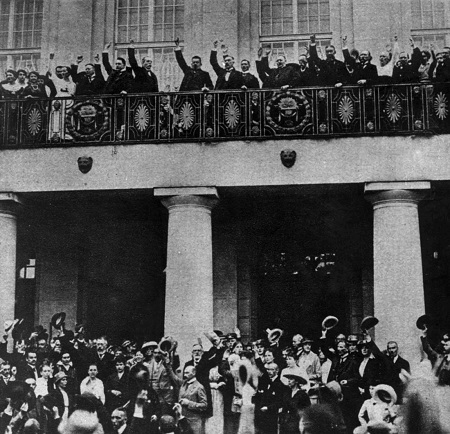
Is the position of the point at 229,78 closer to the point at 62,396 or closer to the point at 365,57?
the point at 365,57

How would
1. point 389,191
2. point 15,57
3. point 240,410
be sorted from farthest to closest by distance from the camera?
1. point 15,57
2. point 389,191
3. point 240,410

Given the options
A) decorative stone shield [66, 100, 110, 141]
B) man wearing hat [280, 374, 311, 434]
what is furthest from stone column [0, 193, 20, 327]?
man wearing hat [280, 374, 311, 434]

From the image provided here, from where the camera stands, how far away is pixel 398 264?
689 inches

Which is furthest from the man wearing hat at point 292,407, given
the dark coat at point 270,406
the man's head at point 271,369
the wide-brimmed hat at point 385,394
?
the wide-brimmed hat at point 385,394

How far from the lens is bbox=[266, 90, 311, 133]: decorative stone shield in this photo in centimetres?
1828

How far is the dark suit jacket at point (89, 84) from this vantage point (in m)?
Result: 19.0

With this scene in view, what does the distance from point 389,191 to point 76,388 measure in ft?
22.3

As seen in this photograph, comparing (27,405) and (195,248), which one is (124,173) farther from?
(27,405)

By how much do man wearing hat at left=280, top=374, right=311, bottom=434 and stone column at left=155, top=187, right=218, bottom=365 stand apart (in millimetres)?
2993

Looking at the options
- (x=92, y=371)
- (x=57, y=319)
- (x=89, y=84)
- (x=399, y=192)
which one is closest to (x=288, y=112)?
(x=399, y=192)

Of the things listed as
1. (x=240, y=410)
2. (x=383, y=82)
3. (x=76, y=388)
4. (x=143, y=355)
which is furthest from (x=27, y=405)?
(x=383, y=82)

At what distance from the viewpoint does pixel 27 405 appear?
15.5 m

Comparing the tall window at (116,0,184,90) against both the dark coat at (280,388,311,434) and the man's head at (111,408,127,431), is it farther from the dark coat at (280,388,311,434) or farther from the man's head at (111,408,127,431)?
the dark coat at (280,388,311,434)

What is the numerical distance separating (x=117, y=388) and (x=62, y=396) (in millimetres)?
915
